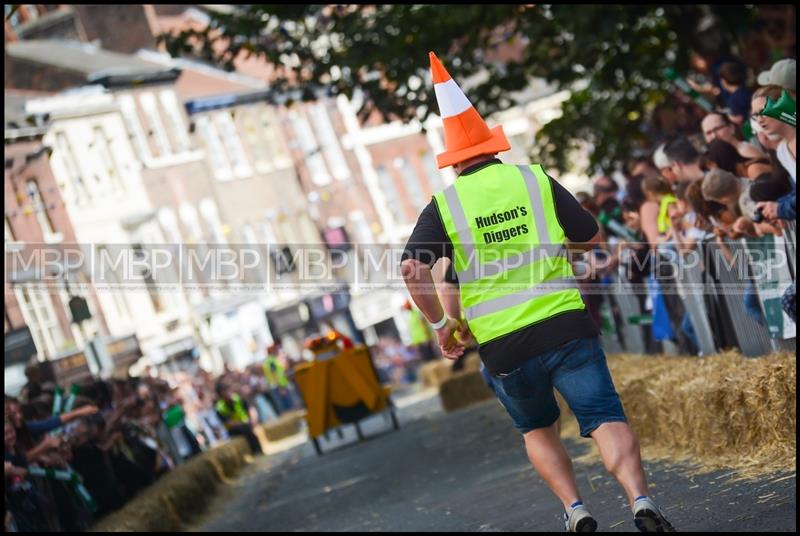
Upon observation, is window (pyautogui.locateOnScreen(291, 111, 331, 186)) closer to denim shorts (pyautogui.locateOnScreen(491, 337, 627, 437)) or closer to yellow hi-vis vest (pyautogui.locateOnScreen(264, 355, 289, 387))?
yellow hi-vis vest (pyautogui.locateOnScreen(264, 355, 289, 387))

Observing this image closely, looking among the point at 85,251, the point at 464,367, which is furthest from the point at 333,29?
the point at 85,251

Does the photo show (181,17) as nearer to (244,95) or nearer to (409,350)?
(244,95)

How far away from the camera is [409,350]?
168 feet

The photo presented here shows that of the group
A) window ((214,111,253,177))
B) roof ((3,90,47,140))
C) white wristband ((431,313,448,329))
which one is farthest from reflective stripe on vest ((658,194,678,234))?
window ((214,111,253,177))

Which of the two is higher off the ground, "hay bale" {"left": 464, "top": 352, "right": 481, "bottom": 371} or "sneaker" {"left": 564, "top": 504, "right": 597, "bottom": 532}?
"sneaker" {"left": 564, "top": 504, "right": 597, "bottom": 532}

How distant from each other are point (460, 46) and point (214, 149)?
40828 mm

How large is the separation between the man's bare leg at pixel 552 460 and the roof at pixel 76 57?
46730mm

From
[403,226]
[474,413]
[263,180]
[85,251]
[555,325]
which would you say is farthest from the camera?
[403,226]

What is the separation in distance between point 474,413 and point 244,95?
4092cm

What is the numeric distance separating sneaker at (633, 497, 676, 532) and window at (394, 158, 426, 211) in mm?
61267

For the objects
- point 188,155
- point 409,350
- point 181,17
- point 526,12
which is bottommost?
point 409,350

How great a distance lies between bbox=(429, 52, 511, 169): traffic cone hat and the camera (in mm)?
7211

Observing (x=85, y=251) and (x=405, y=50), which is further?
(x=85, y=251)

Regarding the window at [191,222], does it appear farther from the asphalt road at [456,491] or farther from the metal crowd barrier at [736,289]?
the metal crowd barrier at [736,289]
